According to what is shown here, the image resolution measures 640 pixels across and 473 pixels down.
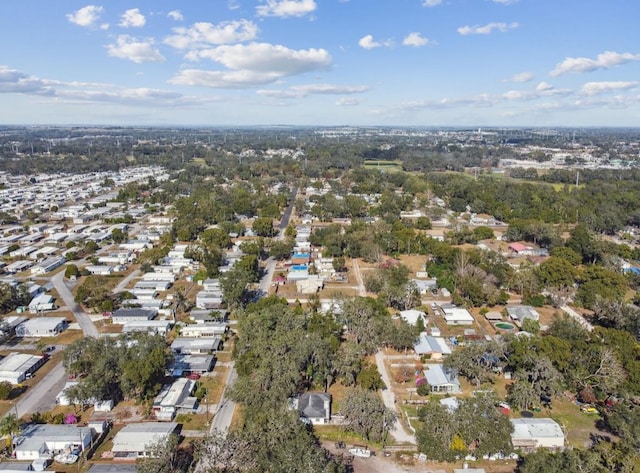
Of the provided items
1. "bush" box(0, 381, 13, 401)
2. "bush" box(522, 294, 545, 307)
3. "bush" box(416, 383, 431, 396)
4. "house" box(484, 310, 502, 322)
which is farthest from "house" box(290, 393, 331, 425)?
"bush" box(522, 294, 545, 307)

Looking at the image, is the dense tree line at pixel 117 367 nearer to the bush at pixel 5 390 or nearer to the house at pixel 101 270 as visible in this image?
the bush at pixel 5 390

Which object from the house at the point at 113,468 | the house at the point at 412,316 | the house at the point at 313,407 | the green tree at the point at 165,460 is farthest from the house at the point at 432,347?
the house at the point at 113,468

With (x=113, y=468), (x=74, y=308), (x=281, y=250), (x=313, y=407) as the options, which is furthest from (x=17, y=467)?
(x=281, y=250)

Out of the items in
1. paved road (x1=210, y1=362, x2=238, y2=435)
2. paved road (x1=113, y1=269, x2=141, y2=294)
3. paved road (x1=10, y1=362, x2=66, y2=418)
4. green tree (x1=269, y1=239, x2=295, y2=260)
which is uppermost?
green tree (x1=269, y1=239, x2=295, y2=260)

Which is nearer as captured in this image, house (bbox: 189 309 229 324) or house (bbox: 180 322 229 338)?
house (bbox: 180 322 229 338)

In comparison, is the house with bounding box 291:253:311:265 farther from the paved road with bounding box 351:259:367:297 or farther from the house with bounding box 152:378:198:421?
the house with bounding box 152:378:198:421

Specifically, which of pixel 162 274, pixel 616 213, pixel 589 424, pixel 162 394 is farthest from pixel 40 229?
pixel 616 213

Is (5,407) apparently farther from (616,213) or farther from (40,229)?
(616,213)

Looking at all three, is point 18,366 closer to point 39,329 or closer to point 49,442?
point 39,329
